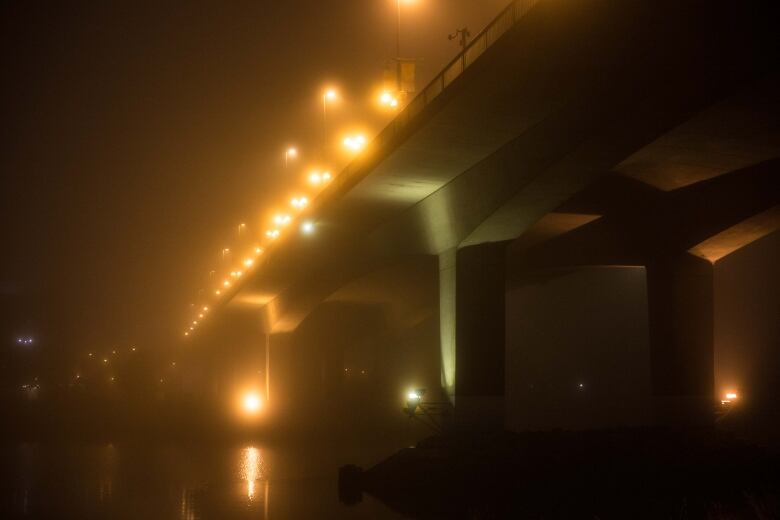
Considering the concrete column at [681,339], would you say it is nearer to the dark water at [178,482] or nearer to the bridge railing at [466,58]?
the dark water at [178,482]

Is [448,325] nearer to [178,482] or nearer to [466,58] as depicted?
[178,482]

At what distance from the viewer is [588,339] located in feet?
178

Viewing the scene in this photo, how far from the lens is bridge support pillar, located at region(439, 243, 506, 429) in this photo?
113ft

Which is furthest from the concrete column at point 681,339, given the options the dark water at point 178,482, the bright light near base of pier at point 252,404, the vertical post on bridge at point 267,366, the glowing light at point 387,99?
the vertical post on bridge at point 267,366

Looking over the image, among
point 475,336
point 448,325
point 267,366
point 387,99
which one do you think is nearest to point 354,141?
point 387,99

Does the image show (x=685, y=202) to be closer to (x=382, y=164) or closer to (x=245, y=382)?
(x=382, y=164)

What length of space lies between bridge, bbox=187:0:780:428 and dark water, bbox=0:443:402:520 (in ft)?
26.7

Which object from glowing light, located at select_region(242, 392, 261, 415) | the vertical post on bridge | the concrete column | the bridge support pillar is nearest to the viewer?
the bridge support pillar

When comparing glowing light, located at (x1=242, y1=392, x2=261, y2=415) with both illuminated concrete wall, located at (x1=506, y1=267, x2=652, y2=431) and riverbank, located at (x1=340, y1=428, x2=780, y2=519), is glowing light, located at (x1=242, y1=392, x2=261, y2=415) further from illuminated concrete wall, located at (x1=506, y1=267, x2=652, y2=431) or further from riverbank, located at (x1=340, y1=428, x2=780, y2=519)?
riverbank, located at (x1=340, y1=428, x2=780, y2=519)

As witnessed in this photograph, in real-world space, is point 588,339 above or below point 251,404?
above

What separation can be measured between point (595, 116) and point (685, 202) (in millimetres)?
11032

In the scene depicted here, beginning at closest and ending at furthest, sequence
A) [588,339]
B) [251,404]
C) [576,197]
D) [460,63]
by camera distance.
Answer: [460,63] < [576,197] < [588,339] < [251,404]

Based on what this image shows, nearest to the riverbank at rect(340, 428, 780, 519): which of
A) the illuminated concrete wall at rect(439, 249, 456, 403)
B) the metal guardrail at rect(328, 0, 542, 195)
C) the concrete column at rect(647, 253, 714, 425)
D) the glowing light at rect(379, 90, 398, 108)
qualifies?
the illuminated concrete wall at rect(439, 249, 456, 403)

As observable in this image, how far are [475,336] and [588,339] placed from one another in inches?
832
